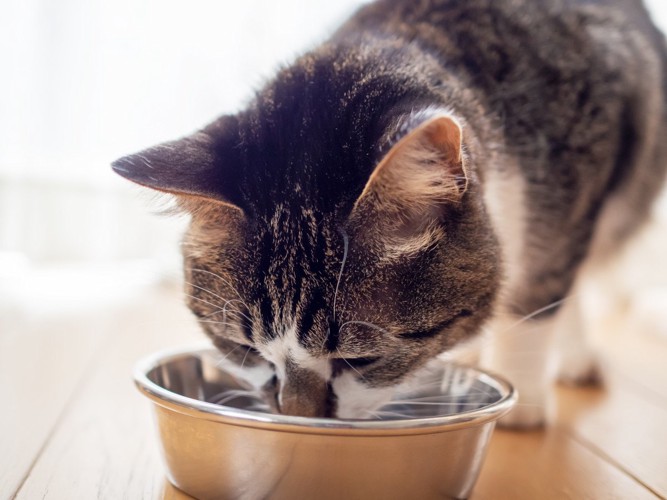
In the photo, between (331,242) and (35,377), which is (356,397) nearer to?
(331,242)

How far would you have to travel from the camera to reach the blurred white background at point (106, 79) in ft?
9.80

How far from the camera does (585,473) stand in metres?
1.17

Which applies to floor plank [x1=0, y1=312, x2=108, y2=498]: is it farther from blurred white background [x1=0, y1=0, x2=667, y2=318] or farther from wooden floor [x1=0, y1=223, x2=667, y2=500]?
blurred white background [x1=0, y1=0, x2=667, y2=318]

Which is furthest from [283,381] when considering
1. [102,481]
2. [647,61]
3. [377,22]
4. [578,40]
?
[647,61]

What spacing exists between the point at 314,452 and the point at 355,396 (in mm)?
161

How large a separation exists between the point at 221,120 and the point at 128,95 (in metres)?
2.12

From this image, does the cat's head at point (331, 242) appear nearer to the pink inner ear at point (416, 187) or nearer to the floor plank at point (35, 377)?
the pink inner ear at point (416, 187)

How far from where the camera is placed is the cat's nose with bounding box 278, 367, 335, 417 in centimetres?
97

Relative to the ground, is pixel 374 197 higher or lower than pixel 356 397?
higher

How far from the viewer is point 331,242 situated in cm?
95

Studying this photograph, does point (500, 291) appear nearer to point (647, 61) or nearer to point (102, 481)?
point (102, 481)

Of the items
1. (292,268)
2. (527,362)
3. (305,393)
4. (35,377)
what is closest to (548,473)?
(527,362)

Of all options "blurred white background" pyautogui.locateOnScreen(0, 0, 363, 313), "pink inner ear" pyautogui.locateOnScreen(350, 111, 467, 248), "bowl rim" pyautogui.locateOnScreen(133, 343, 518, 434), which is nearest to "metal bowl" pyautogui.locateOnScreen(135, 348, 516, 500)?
"bowl rim" pyautogui.locateOnScreen(133, 343, 518, 434)

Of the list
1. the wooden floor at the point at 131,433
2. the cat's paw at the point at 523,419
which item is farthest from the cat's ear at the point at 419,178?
the cat's paw at the point at 523,419
